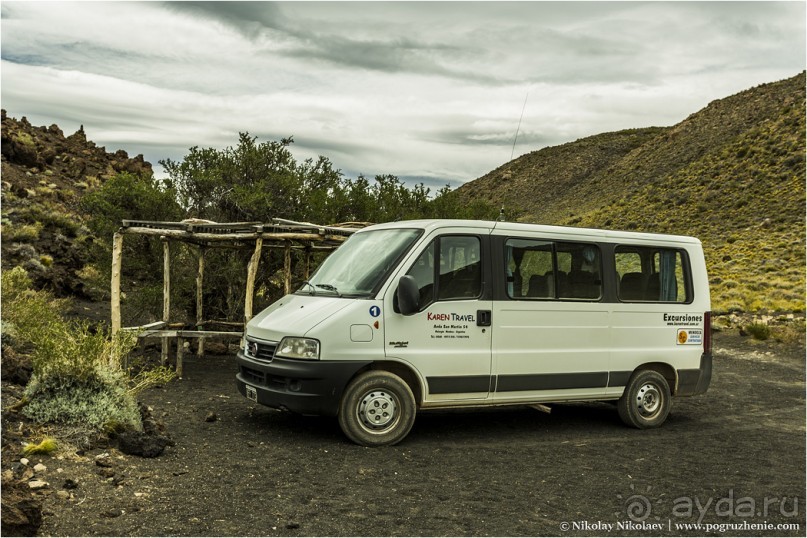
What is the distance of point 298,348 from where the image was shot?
7453 millimetres

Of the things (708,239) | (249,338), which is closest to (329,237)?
(249,338)

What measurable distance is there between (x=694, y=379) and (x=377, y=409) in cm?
448

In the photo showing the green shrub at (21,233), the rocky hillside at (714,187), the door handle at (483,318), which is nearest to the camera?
the door handle at (483,318)

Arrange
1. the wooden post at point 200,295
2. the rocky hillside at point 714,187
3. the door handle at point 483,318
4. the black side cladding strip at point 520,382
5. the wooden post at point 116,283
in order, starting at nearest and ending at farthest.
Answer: the black side cladding strip at point 520,382 < the door handle at point 483,318 < the wooden post at point 116,283 < the wooden post at point 200,295 < the rocky hillside at point 714,187

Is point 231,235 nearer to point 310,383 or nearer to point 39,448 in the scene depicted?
point 310,383

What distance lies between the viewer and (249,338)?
8172mm

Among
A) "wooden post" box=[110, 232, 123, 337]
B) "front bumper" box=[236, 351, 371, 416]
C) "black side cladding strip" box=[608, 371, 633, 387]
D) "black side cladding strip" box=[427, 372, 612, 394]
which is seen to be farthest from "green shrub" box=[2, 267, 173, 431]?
"black side cladding strip" box=[608, 371, 633, 387]

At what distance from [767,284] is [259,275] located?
21.7m

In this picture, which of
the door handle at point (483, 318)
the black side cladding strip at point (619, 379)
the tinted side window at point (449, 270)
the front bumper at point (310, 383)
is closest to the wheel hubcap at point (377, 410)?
the front bumper at point (310, 383)

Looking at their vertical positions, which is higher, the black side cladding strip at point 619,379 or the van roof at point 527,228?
the van roof at point 527,228

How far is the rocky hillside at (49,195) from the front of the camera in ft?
77.4

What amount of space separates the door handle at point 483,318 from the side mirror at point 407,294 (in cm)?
89

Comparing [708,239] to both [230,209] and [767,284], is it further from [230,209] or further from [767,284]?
[230,209]

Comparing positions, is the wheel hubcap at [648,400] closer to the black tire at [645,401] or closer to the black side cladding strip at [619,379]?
the black tire at [645,401]
